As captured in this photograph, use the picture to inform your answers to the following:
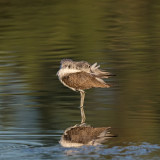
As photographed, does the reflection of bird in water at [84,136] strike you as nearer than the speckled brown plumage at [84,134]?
Yes

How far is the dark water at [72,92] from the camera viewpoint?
349 inches

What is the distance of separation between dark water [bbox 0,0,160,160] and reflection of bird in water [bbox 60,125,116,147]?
135mm

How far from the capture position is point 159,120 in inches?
397

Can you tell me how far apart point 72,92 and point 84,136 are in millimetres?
3291

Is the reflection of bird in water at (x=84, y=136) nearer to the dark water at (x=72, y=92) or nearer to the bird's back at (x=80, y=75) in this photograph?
the dark water at (x=72, y=92)

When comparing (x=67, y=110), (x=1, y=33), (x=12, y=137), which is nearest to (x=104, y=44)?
(x=1, y=33)

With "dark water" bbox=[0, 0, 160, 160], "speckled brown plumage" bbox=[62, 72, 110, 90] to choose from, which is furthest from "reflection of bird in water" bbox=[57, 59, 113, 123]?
"dark water" bbox=[0, 0, 160, 160]

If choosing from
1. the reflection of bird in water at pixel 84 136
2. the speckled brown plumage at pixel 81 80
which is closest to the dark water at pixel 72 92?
the reflection of bird in water at pixel 84 136

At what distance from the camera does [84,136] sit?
9.31 meters

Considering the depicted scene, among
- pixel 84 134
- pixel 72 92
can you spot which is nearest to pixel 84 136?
pixel 84 134

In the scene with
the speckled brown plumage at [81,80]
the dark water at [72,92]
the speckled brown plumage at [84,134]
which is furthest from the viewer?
the speckled brown plumage at [81,80]

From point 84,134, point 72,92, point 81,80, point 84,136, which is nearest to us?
point 84,136

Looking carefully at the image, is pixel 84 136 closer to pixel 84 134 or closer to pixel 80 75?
pixel 84 134

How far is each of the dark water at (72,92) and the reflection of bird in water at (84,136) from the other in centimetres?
13
